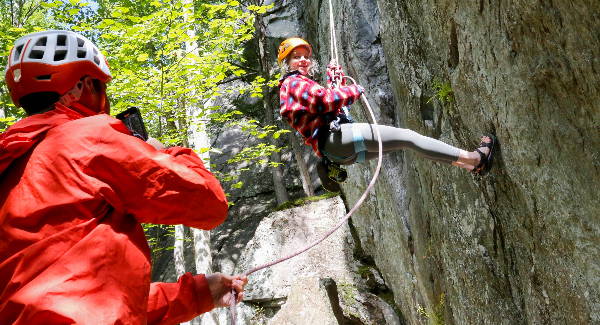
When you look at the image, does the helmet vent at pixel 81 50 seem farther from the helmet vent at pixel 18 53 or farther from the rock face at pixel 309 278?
the rock face at pixel 309 278

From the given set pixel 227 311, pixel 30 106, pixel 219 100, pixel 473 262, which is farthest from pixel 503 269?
pixel 219 100

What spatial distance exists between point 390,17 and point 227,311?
7.96 m

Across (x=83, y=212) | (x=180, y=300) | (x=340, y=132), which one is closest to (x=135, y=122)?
(x=83, y=212)

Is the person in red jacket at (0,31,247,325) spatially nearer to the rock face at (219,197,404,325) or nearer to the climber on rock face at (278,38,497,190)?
the climber on rock face at (278,38,497,190)

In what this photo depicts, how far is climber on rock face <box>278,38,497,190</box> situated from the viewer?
3727 mm

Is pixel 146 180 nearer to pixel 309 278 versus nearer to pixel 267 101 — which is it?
pixel 309 278

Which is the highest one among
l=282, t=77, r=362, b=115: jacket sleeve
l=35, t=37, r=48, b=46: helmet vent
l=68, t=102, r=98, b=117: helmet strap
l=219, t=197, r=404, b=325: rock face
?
l=35, t=37, r=48, b=46: helmet vent

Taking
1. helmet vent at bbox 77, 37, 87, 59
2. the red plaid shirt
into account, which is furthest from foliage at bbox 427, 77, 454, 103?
helmet vent at bbox 77, 37, 87, 59

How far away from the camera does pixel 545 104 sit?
287 cm

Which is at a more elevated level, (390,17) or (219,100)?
(390,17)

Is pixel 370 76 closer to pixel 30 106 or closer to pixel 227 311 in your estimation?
pixel 30 106

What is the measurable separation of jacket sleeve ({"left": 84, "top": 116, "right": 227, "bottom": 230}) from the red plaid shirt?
2.16 m

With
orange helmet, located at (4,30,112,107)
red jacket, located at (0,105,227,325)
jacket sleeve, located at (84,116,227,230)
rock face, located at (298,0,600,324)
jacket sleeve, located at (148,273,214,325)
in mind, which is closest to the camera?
red jacket, located at (0,105,227,325)

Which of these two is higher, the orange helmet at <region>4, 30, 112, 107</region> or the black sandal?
the orange helmet at <region>4, 30, 112, 107</region>
